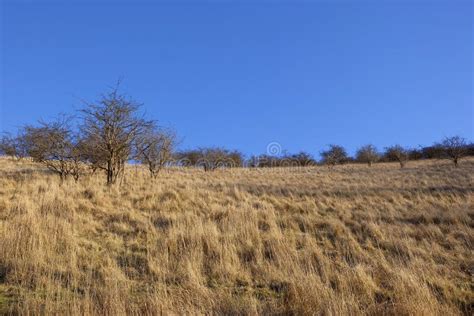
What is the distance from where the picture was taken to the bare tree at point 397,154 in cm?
4661

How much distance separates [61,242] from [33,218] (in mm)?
1395

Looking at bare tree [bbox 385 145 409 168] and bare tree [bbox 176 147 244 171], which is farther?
bare tree [bbox 385 145 409 168]

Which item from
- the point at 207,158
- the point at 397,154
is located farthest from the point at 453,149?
the point at 207,158

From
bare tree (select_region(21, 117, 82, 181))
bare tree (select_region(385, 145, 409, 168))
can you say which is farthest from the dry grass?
bare tree (select_region(385, 145, 409, 168))

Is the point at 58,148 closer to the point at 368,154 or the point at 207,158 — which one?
the point at 207,158

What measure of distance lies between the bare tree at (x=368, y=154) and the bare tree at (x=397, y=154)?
2.34 metres

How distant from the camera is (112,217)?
23.5 ft

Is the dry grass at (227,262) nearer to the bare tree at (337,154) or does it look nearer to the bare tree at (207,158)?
the bare tree at (207,158)

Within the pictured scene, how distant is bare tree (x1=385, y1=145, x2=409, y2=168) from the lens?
4661 cm

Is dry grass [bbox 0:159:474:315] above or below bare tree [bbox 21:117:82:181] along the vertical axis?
below

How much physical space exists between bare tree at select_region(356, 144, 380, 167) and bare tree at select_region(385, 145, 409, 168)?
2337mm

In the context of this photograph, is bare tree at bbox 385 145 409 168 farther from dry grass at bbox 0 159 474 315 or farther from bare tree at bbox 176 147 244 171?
dry grass at bbox 0 159 474 315

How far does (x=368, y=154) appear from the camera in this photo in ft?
165

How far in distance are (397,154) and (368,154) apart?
467 centimetres
